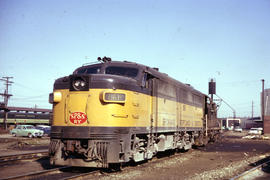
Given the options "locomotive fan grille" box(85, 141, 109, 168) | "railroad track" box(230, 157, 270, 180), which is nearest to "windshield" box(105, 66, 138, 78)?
"locomotive fan grille" box(85, 141, 109, 168)

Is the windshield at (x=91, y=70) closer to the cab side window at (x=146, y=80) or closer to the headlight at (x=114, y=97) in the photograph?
the cab side window at (x=146, y=80)

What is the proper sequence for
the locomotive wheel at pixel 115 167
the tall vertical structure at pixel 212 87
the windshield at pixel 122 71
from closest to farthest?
1. the locomotive wheel at pixel 115 167
2. the windshield at pixel 122 71
3. the tall vertical structure at pixel 212 87

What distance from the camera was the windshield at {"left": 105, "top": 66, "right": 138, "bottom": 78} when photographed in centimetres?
989

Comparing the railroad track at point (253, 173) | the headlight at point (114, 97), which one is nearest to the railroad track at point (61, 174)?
the headlight at point (114, 97)

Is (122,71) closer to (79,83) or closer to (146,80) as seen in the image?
(146,80)

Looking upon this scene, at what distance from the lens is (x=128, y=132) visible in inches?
346

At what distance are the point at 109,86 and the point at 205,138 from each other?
1396cm

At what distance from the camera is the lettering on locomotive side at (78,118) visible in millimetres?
8336

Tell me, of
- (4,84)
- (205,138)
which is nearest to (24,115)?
(4,84)

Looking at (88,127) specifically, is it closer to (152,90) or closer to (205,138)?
(152,90)

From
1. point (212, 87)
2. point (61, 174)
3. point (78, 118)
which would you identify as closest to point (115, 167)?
point (61, 174)

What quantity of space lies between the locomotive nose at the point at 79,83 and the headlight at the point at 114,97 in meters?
0.70

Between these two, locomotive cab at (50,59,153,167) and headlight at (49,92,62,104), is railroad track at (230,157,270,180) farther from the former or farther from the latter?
headlight at (49,92,62,104)

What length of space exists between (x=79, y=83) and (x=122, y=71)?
6.47ft
